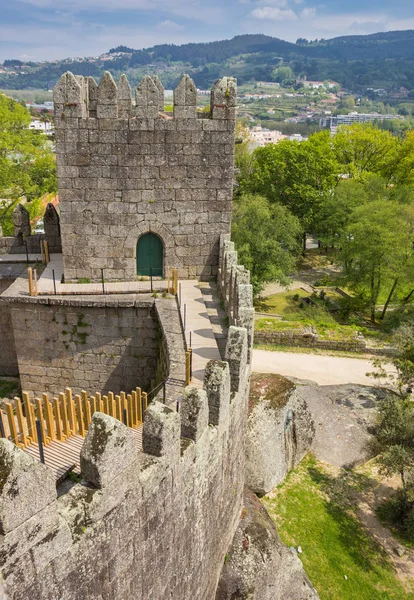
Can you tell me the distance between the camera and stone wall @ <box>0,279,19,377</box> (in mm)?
13734

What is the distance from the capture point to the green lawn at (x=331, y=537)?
34.9 feet

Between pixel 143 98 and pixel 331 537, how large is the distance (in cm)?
1158

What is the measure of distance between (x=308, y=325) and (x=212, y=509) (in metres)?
14.4

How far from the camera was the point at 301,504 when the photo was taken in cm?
1234

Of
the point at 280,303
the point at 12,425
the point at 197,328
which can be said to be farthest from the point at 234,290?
the point at 280,303

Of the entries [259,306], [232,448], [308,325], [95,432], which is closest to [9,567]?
[95,432]

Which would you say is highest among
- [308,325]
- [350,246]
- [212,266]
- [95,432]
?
[95,432]

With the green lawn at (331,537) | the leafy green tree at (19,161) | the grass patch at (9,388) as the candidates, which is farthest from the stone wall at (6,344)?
the leafy green tree at (19,161)

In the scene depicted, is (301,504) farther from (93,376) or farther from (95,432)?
(95,432)

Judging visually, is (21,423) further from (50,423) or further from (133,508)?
(133,508)

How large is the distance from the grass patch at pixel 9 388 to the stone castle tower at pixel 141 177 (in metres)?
3.68

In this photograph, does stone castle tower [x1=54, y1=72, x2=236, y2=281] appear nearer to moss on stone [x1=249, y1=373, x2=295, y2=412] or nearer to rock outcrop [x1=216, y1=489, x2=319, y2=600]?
moss on stone [x1=249, y1=373, x2=295, y2=412]

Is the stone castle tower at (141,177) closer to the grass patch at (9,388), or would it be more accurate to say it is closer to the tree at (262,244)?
the grass patch at (9,388)

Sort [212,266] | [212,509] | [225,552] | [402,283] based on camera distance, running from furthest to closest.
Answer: [402,283] → [212,266] → [225,552] → [212,509]
